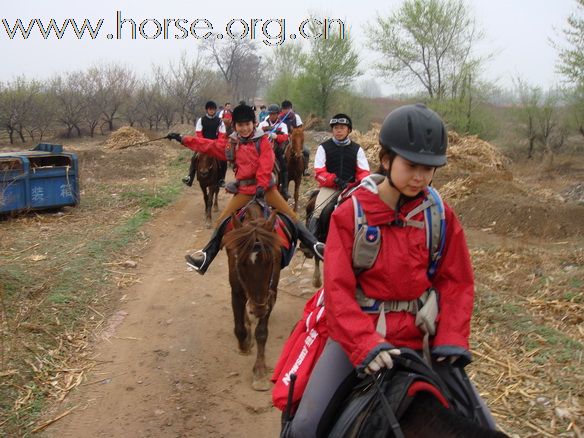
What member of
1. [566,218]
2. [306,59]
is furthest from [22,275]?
[306,59]

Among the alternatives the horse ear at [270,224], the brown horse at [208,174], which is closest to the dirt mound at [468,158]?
the brown horse at [208,174]

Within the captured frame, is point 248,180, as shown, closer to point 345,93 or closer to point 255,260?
point 255,260

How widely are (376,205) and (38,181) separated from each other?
10757 mm

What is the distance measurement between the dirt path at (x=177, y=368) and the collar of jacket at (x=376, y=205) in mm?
2829

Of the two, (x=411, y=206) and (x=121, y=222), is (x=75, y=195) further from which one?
(x=411, y=206)

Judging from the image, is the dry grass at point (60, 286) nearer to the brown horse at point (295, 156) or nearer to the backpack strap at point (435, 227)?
the brown horse at point (295, 156)

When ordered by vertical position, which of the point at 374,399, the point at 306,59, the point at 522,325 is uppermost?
the point at 306,59

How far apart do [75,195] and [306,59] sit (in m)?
25.0

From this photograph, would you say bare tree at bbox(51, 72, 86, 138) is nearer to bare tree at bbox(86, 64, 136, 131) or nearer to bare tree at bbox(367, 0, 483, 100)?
bare tree at bbox(86, 64, 136, 131)

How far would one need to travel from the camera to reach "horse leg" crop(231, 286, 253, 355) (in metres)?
5.23

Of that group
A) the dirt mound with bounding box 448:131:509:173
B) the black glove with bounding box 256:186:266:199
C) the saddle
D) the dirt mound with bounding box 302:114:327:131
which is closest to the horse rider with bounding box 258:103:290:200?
the black glove with bounding box 256:186:266:199

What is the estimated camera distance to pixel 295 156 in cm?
1227

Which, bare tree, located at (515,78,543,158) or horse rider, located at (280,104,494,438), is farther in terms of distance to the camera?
bare tree, located at (515,78,543,158)

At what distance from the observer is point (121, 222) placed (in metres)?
11.2
